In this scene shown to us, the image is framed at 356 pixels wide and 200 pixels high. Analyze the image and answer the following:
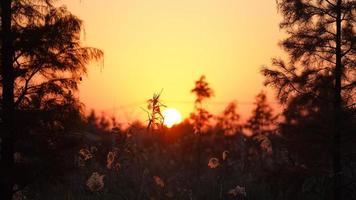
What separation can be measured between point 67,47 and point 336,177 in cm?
705

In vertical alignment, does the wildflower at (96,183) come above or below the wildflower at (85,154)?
below

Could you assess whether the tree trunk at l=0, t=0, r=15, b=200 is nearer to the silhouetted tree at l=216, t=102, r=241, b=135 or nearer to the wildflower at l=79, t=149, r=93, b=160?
the wildflower at l=79, t=149, r=93, b=160

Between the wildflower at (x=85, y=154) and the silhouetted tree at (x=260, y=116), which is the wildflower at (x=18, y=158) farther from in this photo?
the silhouetted tree at (x=260, y=116)

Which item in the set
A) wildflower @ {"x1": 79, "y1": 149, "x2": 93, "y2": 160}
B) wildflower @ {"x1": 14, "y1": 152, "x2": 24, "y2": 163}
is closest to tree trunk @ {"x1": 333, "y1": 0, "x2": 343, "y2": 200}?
wildflower @ {"x1": 79, "y1": 149, "x2": 93, "y2": 160}

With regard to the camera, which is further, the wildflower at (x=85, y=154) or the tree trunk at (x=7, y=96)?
the wildflower at (x=85, y=154)

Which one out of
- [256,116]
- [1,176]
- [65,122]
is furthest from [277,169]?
[256,116]

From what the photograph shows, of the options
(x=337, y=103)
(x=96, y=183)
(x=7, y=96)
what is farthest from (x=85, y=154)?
(x=337, y=103)

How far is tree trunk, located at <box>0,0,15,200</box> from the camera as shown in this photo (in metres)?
13.7

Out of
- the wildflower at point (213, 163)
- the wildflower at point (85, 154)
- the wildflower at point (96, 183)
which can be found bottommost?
the wildflower at point (96, 183)

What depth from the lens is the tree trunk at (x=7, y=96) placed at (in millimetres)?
13742

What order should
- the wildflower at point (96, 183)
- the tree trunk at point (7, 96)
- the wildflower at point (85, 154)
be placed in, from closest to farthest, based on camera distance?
the tree trunk at point (7, 96) < the wildflower at point (96, 183) < the wildflower at point (85, 154)

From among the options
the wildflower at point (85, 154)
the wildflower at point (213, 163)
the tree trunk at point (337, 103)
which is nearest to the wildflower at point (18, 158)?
the wildflower at point (85, 154)

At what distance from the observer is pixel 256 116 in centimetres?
3525

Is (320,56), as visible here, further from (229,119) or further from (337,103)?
(229,119)
